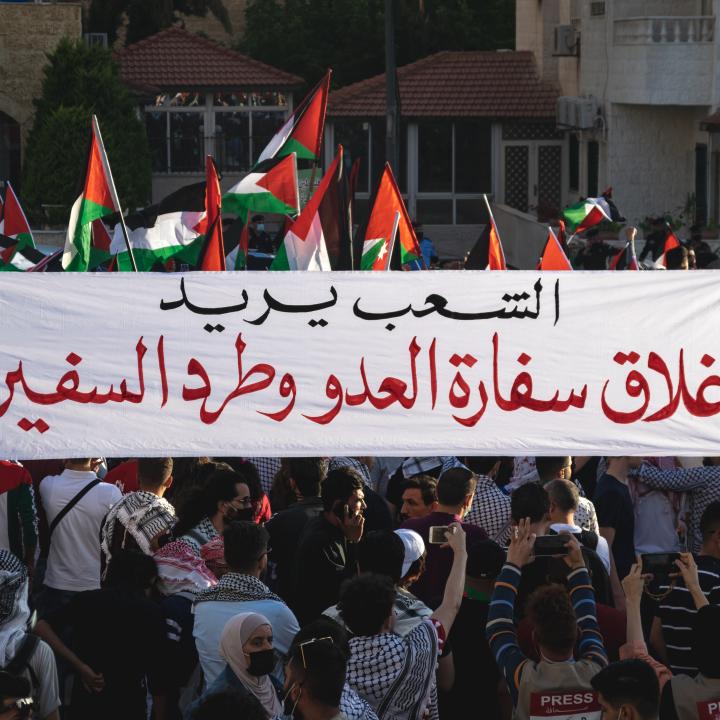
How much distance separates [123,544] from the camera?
694 cm

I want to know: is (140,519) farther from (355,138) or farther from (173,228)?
(355,138)

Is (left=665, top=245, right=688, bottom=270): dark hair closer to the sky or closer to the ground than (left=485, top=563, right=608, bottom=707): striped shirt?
closer to the sky

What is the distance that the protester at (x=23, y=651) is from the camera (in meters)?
5.61

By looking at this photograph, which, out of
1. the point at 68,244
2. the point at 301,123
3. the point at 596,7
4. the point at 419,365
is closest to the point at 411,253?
the point at 301,123

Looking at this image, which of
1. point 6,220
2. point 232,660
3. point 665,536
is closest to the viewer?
point 232,660

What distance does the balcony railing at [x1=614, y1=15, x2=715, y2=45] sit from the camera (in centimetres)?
2908

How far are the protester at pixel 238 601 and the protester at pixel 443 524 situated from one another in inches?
33.0

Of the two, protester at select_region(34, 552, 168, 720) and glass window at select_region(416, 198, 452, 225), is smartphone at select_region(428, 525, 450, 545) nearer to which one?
protester at select_region(34, 552, 168, 720)

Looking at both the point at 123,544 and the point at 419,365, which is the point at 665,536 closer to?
the point at 419,365

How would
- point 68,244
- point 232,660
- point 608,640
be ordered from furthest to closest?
point 68,244 → point 608,640 → point 232,660

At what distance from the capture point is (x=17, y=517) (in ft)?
24.4

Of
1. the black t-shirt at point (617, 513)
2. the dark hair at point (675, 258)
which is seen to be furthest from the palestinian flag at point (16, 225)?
the black t-shirt at point (617, 513)

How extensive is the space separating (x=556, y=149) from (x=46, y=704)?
34.2 m

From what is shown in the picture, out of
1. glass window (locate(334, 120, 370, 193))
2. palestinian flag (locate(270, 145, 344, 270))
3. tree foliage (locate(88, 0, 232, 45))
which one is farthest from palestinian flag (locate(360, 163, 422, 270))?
tree foliage (locate(88, 0, 232, 45))
